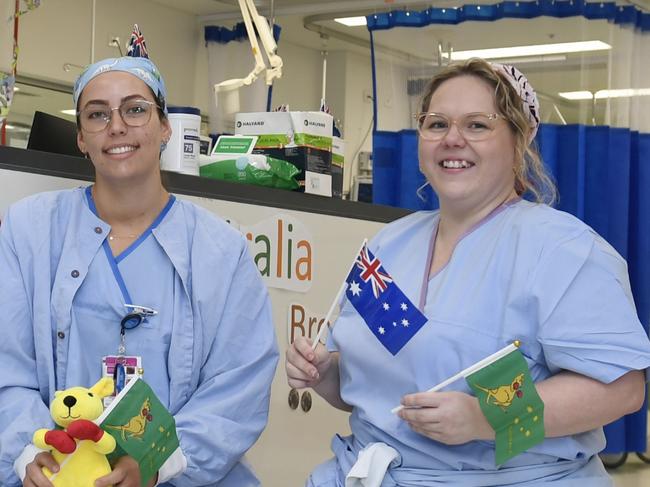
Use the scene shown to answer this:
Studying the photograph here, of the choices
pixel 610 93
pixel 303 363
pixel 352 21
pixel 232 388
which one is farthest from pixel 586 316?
pixel 352 21

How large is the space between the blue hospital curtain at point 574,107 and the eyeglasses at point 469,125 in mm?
3006

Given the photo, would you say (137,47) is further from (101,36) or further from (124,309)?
(101,36)

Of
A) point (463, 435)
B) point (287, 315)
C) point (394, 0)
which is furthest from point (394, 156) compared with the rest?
point (463, 435)

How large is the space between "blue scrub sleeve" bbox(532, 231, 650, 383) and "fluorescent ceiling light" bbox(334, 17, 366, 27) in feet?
19.7

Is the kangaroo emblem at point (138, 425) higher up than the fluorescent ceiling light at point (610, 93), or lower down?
lower down

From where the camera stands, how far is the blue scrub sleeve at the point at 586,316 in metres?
1.51

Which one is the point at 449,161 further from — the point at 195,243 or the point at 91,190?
the point at 91,190

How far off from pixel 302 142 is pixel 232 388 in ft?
2.96

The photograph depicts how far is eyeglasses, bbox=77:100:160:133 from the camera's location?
1.84 metres

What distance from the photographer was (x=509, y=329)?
5.14 feet

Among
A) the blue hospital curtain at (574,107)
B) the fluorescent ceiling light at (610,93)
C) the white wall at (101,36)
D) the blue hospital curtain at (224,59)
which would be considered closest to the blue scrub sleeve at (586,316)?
the blue hospital curtain at (574,107)

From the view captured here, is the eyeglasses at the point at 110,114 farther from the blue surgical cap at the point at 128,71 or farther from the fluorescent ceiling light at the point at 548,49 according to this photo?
the fluorescent ceiling light at the point at 548,49

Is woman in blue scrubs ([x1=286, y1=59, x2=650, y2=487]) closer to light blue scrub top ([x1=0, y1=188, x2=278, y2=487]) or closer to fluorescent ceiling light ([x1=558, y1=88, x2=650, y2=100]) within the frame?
light blue scrub top ([x1=0, y1=188, x2=278, y2=487])

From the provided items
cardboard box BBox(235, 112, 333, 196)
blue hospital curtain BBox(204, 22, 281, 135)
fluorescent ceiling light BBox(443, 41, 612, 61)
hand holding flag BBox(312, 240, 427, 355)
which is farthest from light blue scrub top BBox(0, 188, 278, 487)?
blue hospital curtain BBox(204, 22, 281, 135)
